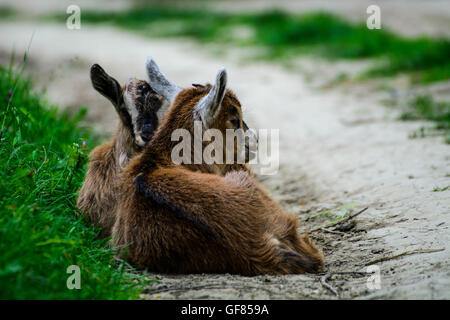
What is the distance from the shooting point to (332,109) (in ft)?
28.5

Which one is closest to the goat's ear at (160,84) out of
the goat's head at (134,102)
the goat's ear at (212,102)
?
the goat's head at (134,102)

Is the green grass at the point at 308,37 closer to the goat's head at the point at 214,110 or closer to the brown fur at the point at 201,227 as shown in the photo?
the goat's head at the point at 214,110

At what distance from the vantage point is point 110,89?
4.71 metres

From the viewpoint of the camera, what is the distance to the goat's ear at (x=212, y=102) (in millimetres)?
4086

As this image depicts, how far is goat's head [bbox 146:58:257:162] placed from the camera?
13.6 ft

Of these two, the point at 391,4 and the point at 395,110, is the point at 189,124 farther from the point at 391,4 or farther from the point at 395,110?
the point at 391,4

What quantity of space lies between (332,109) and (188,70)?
4136 mm

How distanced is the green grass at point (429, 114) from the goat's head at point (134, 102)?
10.9 ft

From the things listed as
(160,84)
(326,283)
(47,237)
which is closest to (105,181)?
(160,84)

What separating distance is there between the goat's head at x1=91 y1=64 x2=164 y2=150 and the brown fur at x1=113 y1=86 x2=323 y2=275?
2.67 feet

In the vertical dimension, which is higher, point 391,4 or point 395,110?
point 391,4

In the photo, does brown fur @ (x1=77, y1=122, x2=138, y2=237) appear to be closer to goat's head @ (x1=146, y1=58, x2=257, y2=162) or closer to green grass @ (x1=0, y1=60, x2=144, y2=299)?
green grass @ (x1=0, y1=60, x2=144, y2=299)

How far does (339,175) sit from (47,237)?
3.55 metres
